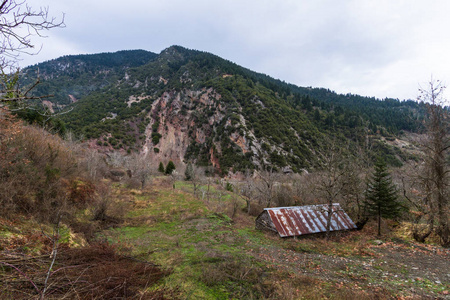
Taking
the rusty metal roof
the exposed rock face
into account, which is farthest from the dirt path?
the exposed rock face

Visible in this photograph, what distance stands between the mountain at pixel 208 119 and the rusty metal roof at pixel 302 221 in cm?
2990

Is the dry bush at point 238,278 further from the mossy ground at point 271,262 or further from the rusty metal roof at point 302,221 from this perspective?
the rusty metal roof at point 302,221

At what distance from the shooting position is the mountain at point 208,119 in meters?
59.0

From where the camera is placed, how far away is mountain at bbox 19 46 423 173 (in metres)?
59.0

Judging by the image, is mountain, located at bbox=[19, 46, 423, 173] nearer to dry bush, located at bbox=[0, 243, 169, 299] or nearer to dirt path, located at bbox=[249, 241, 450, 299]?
dirt path, located at bbox=[249, 241, 450, 299]

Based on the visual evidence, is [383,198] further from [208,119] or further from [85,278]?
[208,119]

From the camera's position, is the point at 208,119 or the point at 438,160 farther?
the point at 208,119

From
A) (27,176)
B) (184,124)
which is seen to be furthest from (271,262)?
(184,124)

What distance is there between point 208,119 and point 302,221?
64139 mm

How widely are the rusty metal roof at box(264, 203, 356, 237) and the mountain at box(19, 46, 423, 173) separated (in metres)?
29.9

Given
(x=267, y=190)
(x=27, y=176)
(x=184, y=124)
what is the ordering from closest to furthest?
1. (x=27, y=176)
2. (x=267, y=190)
3. (x=184, y=124)

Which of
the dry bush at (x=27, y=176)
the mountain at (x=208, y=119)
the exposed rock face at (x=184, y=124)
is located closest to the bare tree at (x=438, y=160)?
the dry bush at (x=27, y=176)

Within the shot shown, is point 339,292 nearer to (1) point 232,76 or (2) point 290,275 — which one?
(2) point 290,275

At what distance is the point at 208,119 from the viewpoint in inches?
2975
